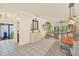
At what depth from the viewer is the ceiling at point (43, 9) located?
2662mm

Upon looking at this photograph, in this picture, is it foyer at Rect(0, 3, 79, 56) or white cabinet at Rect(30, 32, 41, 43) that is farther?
white cabinet at Rect(30, 32, 41, 43)

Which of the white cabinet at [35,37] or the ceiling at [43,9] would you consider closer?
the ceiling at [43,9]

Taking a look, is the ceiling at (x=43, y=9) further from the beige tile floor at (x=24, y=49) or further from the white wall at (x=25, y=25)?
the beige tile floor at (x=24, y=49)

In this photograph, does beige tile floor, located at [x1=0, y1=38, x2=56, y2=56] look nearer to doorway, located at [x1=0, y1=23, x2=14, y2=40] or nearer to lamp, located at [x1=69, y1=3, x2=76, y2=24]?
doorway, located at [x1=0, y1=23, x2=14, y2=40]

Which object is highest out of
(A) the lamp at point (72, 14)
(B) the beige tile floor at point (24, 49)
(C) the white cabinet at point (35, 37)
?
(A) the lamp at point (72, 14)

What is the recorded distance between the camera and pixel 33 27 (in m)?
2.77

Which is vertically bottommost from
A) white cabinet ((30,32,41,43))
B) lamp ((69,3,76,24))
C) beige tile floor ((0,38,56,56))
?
beige tile floor ((0,38,56,56))

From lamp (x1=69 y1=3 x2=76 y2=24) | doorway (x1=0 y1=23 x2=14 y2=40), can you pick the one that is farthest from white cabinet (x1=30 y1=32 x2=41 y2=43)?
lamp (x1=69 y1=3 x2=76 y2=24)

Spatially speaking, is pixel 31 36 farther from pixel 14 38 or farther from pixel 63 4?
pixel 63 4

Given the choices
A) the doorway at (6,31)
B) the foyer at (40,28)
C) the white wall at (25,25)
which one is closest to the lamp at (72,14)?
the foyer at (40,28)

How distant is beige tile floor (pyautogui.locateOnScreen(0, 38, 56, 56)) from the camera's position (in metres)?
2.68

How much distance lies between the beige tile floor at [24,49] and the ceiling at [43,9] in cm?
60

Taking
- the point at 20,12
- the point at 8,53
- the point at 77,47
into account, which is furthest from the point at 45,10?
the point at 8,53

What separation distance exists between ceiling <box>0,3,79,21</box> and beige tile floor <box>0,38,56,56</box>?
0.60 metres
